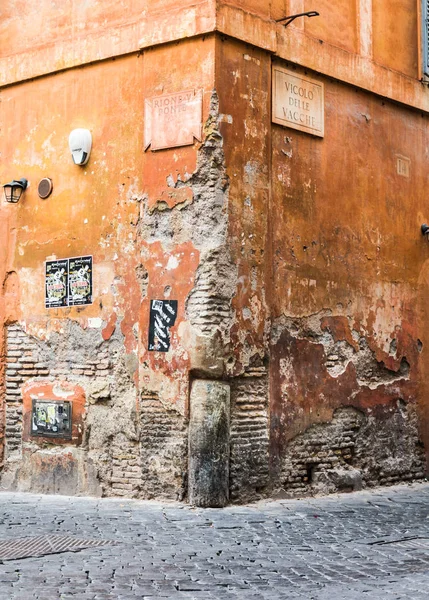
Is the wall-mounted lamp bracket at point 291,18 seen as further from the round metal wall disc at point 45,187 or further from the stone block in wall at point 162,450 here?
the stone block in wall at point 162,450

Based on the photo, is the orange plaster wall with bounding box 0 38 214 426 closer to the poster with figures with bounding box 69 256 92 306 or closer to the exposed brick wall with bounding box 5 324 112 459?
the poster with figures with bounding box 69 256 92 306

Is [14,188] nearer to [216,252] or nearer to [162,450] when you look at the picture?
[216,252]

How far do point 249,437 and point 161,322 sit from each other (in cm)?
138

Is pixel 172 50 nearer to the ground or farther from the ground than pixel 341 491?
farther from the ground

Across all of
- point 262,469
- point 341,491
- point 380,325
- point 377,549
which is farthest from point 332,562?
point 380,325

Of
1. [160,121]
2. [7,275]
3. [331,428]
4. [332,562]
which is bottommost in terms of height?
[332,562]

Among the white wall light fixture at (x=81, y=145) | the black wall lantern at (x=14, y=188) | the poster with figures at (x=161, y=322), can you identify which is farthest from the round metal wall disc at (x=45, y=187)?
the poster with figures at (x=161, y=322)

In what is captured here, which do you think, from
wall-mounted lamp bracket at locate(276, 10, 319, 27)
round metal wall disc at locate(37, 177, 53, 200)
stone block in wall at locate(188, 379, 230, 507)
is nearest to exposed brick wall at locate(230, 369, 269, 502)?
stone block in wall at locate(188, 379, 230, 507)

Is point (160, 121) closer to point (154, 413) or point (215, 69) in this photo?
point (215, 69)

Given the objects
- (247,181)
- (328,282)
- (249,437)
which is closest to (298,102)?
(247,181)

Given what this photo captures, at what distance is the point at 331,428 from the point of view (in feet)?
34.2

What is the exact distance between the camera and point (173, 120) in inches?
377

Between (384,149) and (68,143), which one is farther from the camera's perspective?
(384,149)

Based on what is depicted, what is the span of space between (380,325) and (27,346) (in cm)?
389
